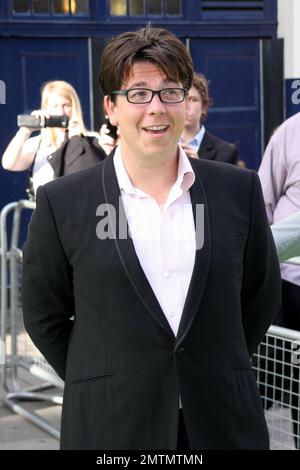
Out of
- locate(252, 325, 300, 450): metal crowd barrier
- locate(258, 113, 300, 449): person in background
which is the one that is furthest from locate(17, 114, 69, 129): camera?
locate(252, 325, 300, 450): metal crowd barrier

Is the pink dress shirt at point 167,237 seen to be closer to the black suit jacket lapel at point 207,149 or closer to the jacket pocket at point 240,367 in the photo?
the jacket pocket at point 240,367

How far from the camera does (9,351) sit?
6.77 m

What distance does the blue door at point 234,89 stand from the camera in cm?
849

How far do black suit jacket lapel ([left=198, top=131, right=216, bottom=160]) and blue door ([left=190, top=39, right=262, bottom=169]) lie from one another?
299 centimetres

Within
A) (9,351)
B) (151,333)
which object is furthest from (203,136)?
(151,333)

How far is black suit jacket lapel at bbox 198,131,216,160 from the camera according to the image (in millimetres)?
5473

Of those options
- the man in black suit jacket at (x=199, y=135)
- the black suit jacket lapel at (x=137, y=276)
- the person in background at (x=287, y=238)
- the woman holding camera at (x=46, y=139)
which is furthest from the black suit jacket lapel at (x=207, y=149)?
the black suit jacket lapel at (x=137, y=276)

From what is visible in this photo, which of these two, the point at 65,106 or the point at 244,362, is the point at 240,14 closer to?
the point at 65,106

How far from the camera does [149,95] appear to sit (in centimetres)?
262

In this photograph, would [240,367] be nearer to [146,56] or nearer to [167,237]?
[167,237]

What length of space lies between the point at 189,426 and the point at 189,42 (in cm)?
626

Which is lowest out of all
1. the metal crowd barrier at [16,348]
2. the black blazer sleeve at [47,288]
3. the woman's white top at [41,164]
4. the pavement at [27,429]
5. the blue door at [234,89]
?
the pavement at [27,429]

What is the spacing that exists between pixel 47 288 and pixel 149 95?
24.4 inches

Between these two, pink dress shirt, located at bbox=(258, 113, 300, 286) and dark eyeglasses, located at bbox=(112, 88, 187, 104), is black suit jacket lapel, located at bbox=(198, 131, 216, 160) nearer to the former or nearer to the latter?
pink dress shirt, located at bbox=(258, 113, 300, 286)
